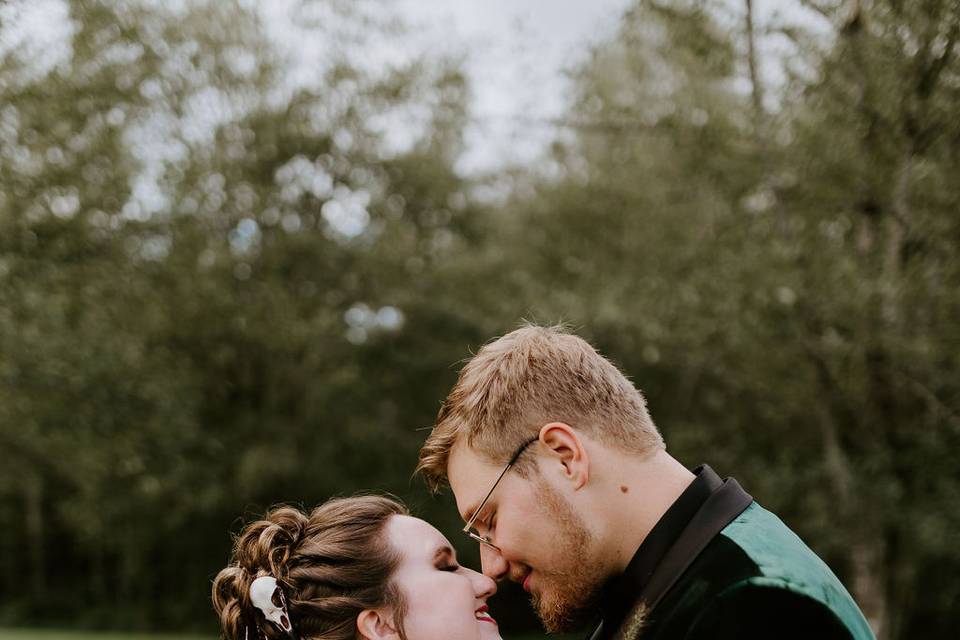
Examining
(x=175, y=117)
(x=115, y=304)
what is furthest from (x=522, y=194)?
(x=115, y=304)

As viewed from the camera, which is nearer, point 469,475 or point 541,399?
point 541,399

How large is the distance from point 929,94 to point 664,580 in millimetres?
5797

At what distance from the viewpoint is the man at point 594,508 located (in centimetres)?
229

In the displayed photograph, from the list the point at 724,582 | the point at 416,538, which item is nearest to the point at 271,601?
the point at 416,538

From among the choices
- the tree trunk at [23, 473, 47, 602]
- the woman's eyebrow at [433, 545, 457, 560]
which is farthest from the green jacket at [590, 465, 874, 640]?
the tree trunk at [23, 473, 47, 602]

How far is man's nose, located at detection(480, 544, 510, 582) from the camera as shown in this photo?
302 centimetres

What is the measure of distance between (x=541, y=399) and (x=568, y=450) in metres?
0.19

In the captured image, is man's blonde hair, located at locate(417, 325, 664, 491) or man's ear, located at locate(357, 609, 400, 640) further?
man's ear, located at locate(357, 609, 400, 640)

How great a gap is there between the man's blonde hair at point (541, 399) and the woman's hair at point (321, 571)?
22.1 inches

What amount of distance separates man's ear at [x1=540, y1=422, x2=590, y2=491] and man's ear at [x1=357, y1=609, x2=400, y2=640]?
3.13 ft

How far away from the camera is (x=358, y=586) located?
10.7 ft

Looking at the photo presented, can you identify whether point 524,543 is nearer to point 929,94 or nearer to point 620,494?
point 620,494

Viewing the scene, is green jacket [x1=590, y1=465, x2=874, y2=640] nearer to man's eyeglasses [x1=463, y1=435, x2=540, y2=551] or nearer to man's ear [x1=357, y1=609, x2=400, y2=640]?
man's eyeglasses [x1=463, y1=435, x2=540, y2=551]

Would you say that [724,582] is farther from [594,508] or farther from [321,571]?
[321,571]
